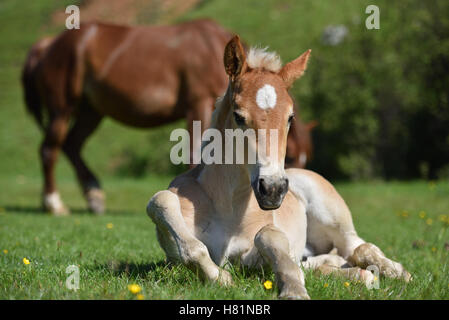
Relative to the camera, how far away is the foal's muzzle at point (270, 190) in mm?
2764

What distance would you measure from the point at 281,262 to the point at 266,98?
0.94 metres

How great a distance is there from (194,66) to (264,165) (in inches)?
225

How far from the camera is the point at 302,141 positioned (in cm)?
863

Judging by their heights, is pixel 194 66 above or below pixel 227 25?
below

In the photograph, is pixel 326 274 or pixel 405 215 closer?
pixel 326 274

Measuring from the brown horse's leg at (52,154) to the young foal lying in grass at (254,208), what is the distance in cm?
543

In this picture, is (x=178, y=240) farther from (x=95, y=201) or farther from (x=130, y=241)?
(x=95, y=201)

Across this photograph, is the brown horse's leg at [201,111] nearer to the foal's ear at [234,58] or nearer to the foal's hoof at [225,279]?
the foal's ear at [234,58]

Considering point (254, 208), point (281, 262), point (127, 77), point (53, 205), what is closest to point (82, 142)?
point (53, 205)

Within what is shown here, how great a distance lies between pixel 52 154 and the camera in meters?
8.75

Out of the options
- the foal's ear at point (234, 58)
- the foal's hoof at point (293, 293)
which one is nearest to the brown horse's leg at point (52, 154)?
the foal's ear at point (234, 58)

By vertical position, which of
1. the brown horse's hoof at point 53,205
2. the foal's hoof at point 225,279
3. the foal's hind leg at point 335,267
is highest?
the foal's hoof at point 225,279
